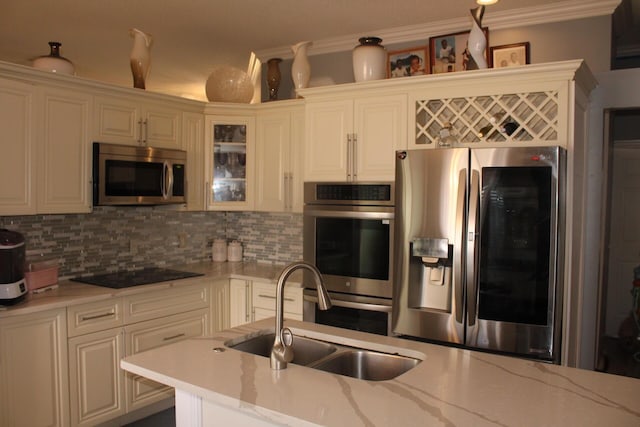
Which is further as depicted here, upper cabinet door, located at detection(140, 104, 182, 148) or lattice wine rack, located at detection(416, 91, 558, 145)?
upper cabinet door, located at detection(140, 104, 182, 148)

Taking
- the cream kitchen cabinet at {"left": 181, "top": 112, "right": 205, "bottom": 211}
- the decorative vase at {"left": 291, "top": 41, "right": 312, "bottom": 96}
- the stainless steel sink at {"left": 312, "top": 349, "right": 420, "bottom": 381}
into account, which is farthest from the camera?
the cream kitchen cabinet at {"left": 181, "top": 112, "right": 205, "bottom": 211}

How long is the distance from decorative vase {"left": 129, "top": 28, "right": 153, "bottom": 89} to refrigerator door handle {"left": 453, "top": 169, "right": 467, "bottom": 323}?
2.33 meters

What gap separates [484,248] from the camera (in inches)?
109

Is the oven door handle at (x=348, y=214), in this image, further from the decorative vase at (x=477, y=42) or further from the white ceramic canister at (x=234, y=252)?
the white ceramic canister at (x=234, y=252)

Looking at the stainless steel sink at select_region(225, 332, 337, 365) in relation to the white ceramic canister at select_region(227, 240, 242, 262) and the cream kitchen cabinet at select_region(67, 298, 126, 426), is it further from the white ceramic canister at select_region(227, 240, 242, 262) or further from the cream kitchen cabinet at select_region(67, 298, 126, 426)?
the white ceramic canister at select_region(227, 240, 242, 262)

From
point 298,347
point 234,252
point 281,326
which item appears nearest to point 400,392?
point 281,326

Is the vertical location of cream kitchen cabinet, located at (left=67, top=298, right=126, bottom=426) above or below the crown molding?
below

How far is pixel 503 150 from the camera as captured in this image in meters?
2.71

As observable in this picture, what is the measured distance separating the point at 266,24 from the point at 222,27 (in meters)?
0.34

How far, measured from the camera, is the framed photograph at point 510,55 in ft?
10.9

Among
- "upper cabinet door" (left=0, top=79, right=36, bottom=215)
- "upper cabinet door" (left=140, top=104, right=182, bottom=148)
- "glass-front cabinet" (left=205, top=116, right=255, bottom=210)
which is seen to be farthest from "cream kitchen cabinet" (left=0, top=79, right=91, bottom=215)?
"glass-front cabinet" (left=205, top=116, right=255, bottom=210)

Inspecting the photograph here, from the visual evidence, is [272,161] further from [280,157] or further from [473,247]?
[473,247]

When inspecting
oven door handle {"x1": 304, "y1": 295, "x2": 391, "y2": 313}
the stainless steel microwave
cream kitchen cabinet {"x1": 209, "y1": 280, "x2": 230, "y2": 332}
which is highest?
the stainless steel microwave

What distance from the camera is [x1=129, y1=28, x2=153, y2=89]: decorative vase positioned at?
3.63 metres
